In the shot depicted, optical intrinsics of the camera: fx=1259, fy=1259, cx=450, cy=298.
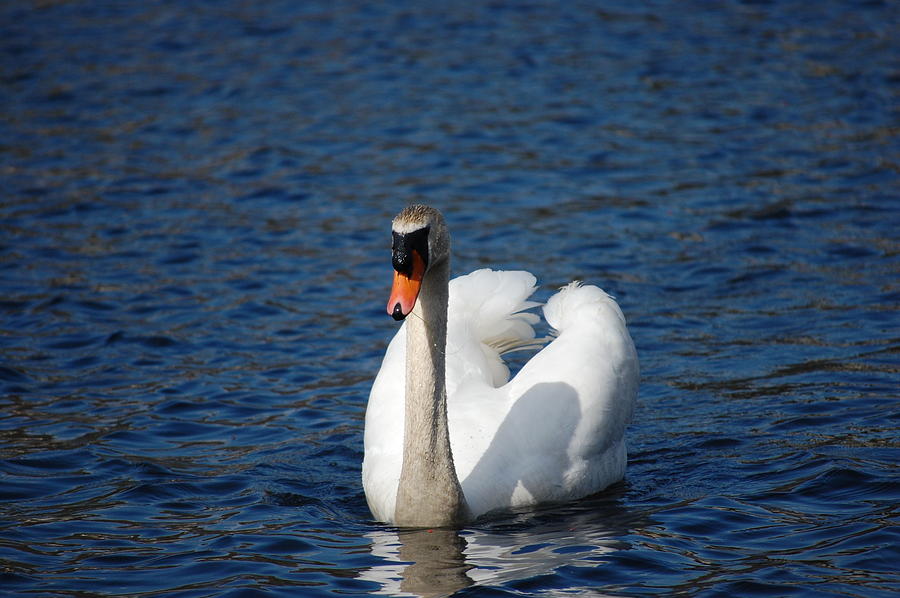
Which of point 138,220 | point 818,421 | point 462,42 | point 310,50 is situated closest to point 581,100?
point 462,42

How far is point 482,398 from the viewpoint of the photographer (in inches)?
305

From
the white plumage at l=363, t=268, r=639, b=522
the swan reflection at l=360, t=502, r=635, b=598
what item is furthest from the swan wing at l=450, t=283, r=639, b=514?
the swan reflection at l=360, t=502, r=635, b=598

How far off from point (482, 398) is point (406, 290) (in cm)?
159

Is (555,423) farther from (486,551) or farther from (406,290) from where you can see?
(406,290)

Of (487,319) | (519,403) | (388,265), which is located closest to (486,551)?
(519,403)

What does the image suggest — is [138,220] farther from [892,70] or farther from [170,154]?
[892,70]

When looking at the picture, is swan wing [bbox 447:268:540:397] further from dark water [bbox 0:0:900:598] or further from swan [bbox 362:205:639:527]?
dark water [bbox 0:0:900:598]

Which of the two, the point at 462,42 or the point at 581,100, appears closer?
the point at 581,100

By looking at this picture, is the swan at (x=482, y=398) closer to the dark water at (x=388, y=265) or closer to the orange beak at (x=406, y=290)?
the orange beak at (x=406, y=290)

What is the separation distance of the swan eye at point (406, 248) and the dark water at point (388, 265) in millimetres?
1559

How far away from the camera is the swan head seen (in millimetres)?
6344

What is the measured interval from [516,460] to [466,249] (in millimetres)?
5735

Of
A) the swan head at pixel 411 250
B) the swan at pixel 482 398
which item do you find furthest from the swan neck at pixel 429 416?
the swan head at pixel 411 250

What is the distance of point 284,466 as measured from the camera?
830 centimetres
